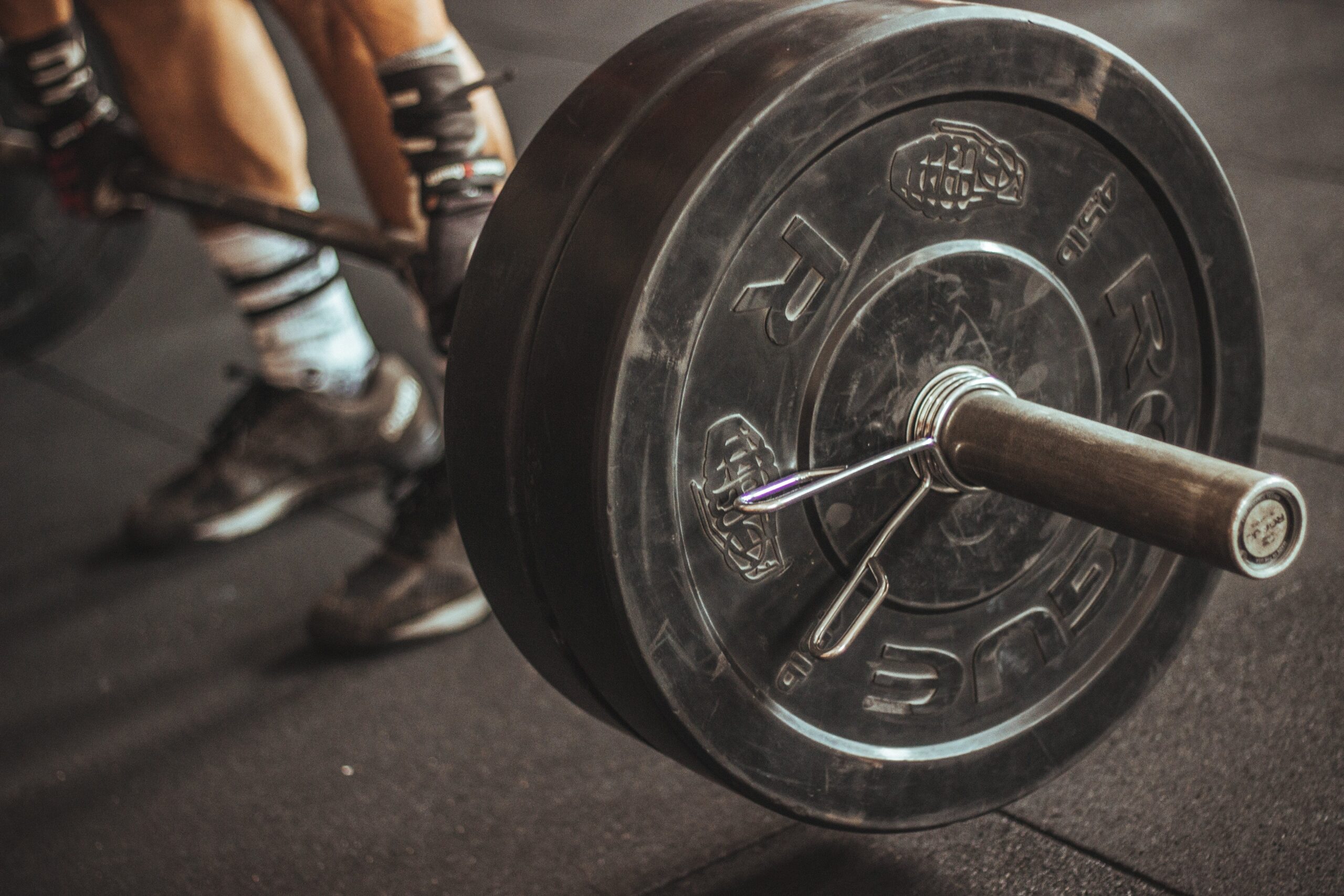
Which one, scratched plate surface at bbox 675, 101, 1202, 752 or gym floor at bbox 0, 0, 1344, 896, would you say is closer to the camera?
scratched plate surface at bbox 675, 101, 1202, 752

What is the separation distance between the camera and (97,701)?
4.11 feet

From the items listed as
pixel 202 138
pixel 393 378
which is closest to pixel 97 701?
pixel 393 378

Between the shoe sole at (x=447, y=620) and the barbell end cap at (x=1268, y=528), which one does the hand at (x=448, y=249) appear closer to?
the shoe sole at (x=447, y=620)

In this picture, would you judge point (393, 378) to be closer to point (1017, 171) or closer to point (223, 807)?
point (223, 807)

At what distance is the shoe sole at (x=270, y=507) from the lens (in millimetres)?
1495

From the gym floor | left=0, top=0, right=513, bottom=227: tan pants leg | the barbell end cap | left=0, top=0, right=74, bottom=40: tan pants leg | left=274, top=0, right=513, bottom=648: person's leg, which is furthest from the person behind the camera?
left=0, top=0, right=74, bottom=40: tan pants leg

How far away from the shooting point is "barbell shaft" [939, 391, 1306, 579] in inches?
23.6

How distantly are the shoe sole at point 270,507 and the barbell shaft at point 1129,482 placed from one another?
3.39 ft

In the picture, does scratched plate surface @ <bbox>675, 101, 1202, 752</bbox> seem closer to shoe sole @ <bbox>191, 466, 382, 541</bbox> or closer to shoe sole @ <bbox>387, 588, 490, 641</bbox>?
shoe sole @ <bbox>387, 588, 490, 641</bbox>

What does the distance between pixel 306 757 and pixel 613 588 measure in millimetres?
606

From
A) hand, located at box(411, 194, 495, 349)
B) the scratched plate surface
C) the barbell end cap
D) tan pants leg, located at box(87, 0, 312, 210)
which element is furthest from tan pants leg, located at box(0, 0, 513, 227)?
the barbell end cap

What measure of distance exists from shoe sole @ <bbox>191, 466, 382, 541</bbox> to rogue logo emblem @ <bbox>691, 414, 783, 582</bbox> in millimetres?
984

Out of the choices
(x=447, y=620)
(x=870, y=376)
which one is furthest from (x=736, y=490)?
(x=447, y=620)

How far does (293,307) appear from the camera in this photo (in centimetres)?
146
